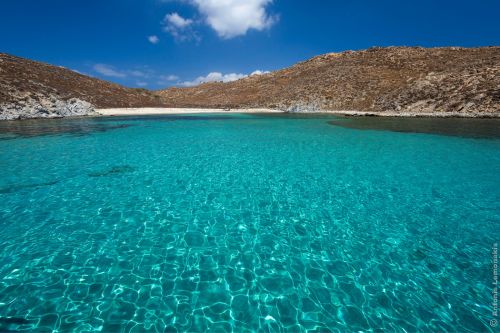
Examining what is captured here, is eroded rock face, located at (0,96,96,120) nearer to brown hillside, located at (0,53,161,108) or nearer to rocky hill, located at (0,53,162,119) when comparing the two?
rocky hill, located at (0,53,162,119)

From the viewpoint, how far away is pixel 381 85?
2457 inches

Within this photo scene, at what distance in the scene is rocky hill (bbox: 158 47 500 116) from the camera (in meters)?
44.7

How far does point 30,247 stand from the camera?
7.55m

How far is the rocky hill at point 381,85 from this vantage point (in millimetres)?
44719

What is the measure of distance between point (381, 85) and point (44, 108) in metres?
66.9

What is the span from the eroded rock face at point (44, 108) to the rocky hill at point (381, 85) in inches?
1136

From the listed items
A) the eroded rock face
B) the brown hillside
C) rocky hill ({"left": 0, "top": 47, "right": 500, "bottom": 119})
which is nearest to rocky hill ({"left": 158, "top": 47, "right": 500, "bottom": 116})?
rocky hill ({"left": 0, "top": 47, "right": 500, "bottom": 119})

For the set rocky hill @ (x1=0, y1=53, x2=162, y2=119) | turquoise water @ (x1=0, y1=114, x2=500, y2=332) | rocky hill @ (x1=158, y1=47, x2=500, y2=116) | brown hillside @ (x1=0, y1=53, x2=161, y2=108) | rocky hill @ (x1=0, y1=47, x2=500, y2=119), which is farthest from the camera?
brown hillside @ (x1=0, y1=53, x2=161, y2=108)

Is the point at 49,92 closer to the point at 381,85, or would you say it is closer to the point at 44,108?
the point at 44,108

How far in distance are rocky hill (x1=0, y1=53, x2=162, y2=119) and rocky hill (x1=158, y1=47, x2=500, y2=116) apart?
18591mm

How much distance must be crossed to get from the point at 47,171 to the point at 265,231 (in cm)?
1287

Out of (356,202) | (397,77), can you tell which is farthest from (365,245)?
(397,77)

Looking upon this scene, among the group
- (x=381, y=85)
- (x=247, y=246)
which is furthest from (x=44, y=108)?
(x=381, y=85)

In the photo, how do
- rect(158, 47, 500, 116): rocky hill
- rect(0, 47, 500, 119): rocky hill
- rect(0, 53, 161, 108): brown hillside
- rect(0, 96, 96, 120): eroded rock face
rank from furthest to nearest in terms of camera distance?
rect(0, 53, 161, 108): brown hillside < rect(158, 47, 500, 116): rocky hill < rect(0, 47, 500, 119): rocky hill < rect(0, 96, 96, 120): eroded rock face
